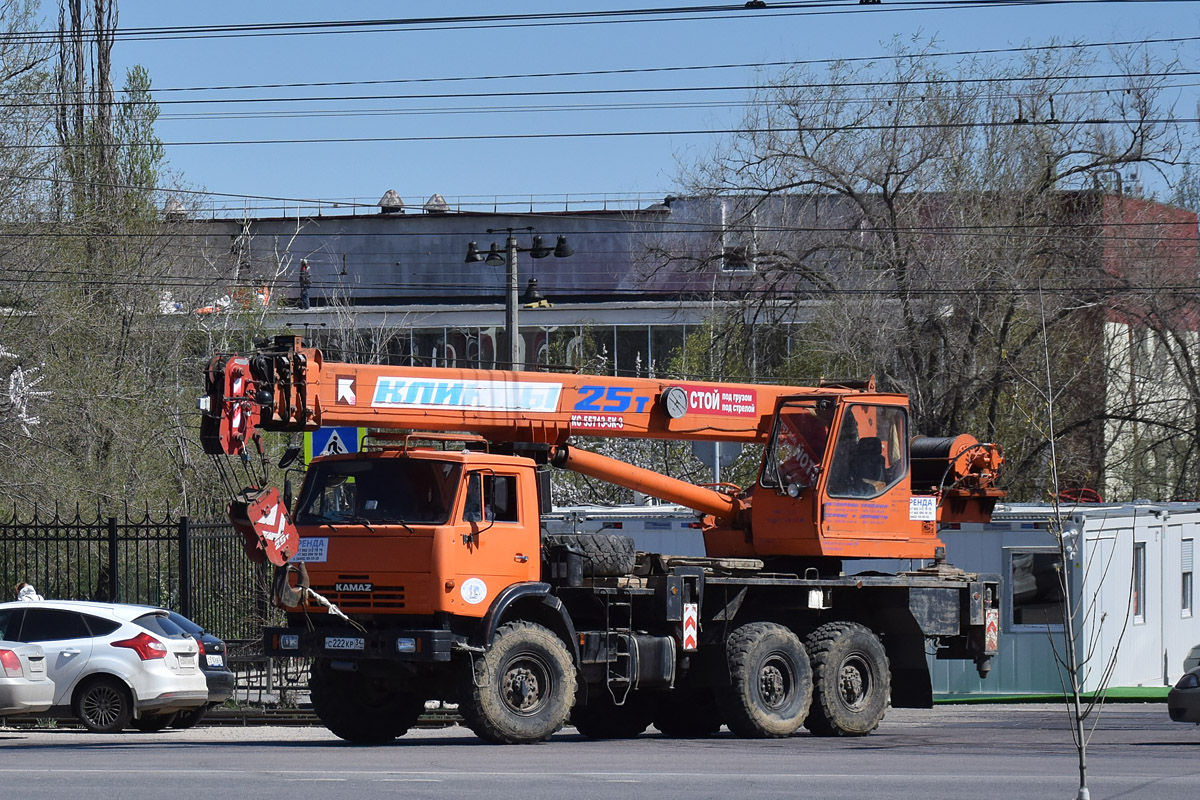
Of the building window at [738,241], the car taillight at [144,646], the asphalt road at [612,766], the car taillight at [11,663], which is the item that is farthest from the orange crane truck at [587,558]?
the building window at [738,241]

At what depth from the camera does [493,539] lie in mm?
15078

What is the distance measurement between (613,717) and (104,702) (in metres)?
5.59

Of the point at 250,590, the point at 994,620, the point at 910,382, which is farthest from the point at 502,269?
the point at 994,620

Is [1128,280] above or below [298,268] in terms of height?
below

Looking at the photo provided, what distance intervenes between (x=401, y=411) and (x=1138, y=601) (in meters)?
14.0

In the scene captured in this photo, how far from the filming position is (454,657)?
1453 centimetres

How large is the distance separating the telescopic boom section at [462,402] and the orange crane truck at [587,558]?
0.9 inches

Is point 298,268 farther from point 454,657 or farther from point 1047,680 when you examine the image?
point 454,657

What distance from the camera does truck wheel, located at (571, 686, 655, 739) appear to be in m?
17.4

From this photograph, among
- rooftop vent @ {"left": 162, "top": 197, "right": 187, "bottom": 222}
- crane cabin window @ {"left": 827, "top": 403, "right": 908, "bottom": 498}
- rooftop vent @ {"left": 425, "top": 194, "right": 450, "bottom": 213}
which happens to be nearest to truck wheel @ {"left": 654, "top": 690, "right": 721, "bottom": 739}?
crane cabin window @ {"left": 827, "top": 403, "right": 908, "bottom": 498}

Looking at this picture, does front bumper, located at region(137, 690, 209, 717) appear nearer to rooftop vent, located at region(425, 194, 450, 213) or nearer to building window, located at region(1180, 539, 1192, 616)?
building window, located at region(1180, 539, 1192, 616)

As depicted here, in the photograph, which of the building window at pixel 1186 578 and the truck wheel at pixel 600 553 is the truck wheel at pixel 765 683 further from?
the building window at pixel 1186 578

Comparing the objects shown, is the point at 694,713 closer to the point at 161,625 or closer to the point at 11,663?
the point at 161,625

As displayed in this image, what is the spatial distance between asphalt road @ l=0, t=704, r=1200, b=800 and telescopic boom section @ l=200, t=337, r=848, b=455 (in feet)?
9.62
